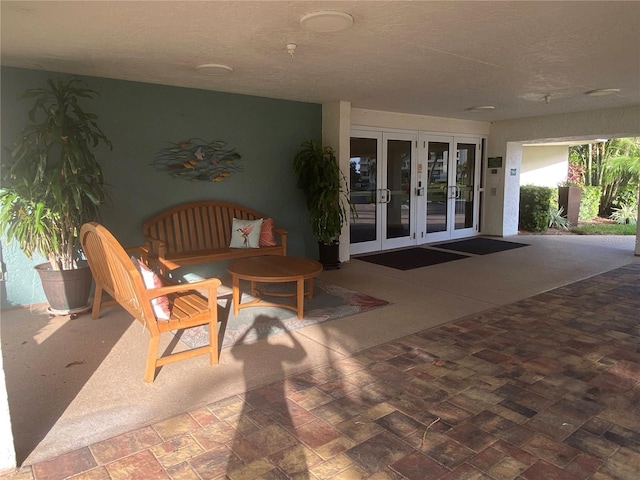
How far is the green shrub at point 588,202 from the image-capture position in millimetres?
11555

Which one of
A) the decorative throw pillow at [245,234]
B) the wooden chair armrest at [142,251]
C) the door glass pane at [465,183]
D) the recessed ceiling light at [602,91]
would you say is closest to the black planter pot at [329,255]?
the decorative throw pillow at [245,234]

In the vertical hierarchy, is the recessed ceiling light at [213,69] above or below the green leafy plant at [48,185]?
above

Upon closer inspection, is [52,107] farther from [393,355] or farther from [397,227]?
[397,227]

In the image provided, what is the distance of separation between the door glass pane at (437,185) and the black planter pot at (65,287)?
5.89m

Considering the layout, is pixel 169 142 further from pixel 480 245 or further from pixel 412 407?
pixel 480 245

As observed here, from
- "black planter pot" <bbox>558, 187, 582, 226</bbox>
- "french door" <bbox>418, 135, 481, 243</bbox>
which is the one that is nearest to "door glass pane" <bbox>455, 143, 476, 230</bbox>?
"french door" <bbox>418, 135, 481, 243</bbox>

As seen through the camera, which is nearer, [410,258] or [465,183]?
[410,258]

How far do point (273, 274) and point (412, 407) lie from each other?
5.84 feet

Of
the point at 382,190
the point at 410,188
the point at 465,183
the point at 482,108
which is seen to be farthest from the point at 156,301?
the point at 465,183

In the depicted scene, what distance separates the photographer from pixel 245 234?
5.25m

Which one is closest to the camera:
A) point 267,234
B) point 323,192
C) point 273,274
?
point 273,274

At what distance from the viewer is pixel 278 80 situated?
484cm

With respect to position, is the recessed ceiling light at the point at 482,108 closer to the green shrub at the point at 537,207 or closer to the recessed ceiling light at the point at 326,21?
the green shrub at the point at 537,207

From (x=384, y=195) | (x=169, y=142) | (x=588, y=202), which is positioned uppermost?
(x=169, y=142)
